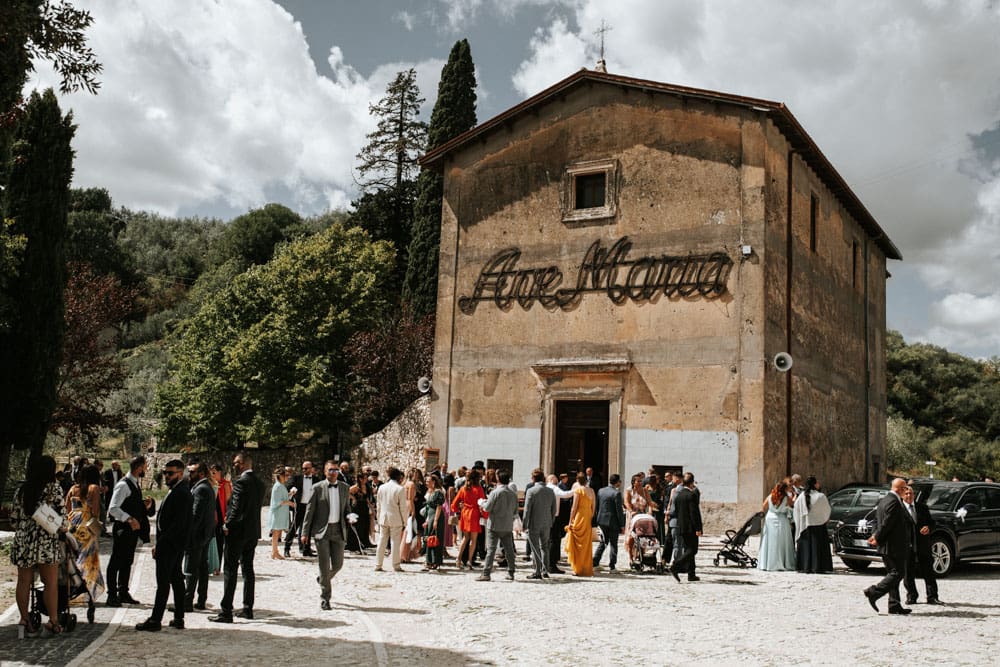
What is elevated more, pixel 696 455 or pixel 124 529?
pixel 696 455

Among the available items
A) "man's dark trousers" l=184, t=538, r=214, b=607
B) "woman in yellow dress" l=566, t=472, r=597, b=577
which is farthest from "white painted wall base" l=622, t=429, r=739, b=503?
"man's dark trousers" l=184, t=538, r=214, b=607

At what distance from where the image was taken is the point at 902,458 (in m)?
48.1

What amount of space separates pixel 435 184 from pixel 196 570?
29.0 m

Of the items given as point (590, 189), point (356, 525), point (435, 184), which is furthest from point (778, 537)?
point (435, 184)

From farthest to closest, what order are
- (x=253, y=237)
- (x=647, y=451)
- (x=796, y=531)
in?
(x=253, y=237), (x=647, y=451), (x=796, y=531)

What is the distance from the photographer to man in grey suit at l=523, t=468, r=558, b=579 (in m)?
14.0

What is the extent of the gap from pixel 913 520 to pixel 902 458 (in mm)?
40233

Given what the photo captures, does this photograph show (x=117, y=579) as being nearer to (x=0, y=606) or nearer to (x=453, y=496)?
(x=0, y=606)

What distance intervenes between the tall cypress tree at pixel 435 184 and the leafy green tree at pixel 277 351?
4.98 ft

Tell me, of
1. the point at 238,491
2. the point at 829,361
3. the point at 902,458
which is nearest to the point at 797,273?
the point at 829,361

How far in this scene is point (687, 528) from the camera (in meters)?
14.0

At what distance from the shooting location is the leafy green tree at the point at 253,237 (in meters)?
60.9

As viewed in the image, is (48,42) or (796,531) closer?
(48,42)

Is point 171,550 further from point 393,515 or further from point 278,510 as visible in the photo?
point 278,510
